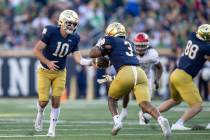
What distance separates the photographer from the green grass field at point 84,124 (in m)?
11.8

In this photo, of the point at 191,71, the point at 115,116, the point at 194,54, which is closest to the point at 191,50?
the point at 194,54

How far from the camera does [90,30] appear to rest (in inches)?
939

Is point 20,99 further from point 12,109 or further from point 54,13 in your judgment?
point 12,109

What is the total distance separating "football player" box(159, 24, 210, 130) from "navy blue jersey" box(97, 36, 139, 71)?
1.84 meters

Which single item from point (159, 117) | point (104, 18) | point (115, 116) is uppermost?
point (159, 117)

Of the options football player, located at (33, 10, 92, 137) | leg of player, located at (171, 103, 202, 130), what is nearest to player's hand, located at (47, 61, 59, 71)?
football player, located at (33, 10, 92, 137)

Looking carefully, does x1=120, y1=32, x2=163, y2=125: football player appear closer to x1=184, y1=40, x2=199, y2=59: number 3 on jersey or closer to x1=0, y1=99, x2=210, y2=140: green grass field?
x1=0, y1=99, x2=210, y2=140: green grass field

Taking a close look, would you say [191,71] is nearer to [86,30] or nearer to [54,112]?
[54,112]

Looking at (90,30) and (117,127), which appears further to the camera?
(90,30)

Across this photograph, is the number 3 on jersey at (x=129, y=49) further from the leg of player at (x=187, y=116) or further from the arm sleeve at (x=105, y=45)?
the leg of player at (x=187, y=116)

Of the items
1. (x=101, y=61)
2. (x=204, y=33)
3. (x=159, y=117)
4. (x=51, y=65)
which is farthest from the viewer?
(x=204, y=33)

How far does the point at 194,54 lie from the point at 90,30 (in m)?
10.5

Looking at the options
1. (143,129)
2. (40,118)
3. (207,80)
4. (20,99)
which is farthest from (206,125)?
(20,99)

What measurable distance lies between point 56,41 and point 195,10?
11853 mm
